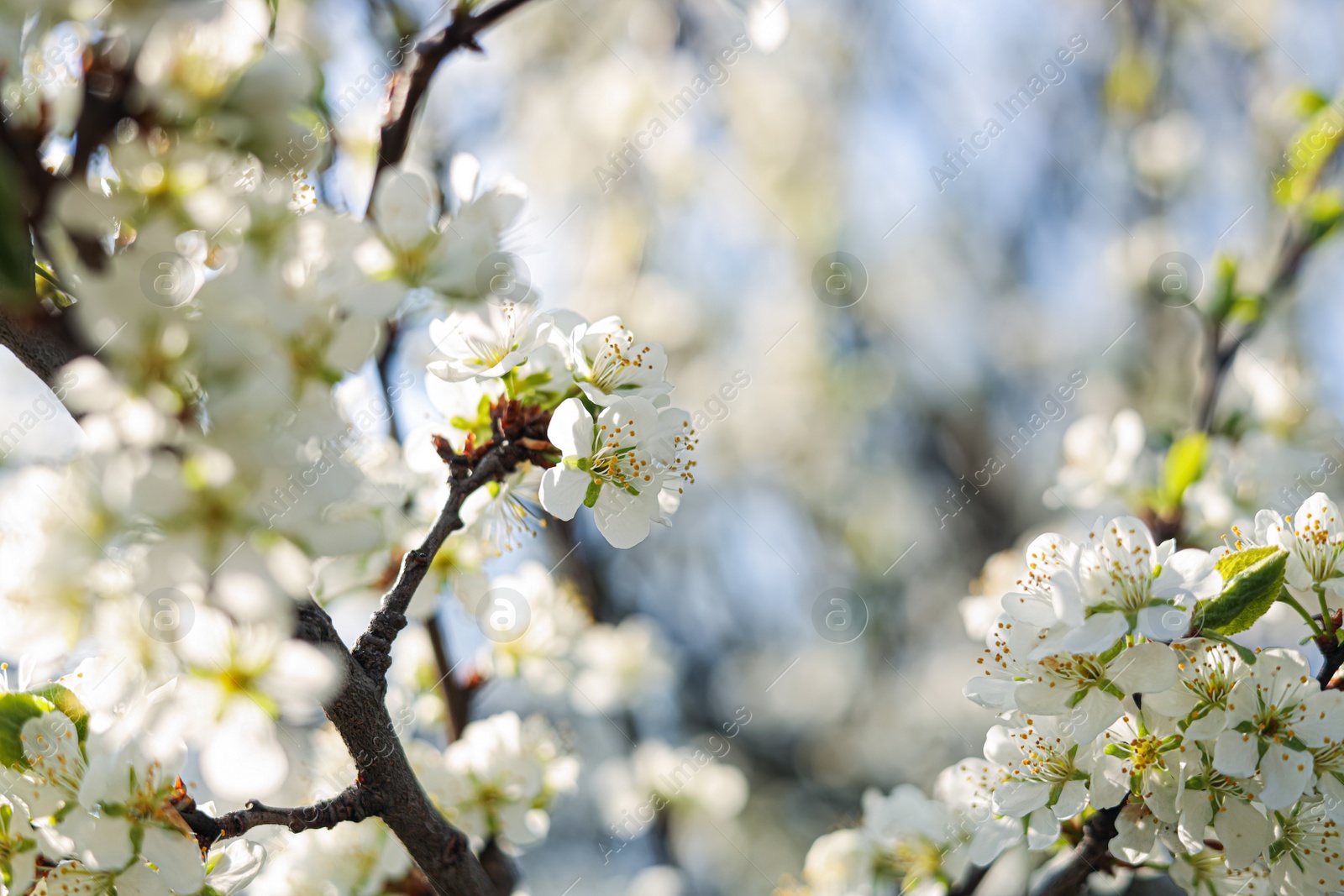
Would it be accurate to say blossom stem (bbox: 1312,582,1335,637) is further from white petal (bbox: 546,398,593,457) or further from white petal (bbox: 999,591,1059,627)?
white petal (bbox: 546,398,593,457)

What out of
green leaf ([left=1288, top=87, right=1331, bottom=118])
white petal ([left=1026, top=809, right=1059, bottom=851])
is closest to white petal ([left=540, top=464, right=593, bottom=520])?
white petal ([left=1026, top=809, right=1059, bottom=851])

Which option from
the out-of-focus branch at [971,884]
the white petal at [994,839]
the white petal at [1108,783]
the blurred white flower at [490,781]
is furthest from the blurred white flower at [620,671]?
the white petal at [1108,783]

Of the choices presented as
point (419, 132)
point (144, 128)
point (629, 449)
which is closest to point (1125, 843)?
point (629, 449)

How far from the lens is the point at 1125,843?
3.56ft

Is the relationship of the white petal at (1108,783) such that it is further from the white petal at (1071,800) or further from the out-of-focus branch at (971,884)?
the out-of-focus branch at (971,884)

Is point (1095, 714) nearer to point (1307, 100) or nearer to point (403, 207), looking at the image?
point (403, 207)

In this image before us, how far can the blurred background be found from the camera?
4461 mm

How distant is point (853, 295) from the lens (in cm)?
559

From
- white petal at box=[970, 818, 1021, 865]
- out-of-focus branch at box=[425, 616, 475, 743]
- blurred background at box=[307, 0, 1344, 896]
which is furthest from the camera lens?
blurred background at box=[307, 0, 1344, 896]

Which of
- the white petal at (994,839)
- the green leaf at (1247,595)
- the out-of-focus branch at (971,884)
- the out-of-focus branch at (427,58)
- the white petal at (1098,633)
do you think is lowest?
the out-of-focus branch at (971,884)

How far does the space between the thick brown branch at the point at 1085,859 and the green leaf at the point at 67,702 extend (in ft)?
3.67

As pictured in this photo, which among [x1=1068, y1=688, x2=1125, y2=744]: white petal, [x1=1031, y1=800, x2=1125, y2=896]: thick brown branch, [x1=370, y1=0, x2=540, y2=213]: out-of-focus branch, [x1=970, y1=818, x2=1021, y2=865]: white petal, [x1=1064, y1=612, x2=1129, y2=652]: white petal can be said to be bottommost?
[x1=1031, y1=800, x2=1125, y2=896]: thick brown branch

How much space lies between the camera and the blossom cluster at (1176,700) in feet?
3.25

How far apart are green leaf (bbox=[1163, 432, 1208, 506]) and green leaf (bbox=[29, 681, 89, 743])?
73.9 inches
